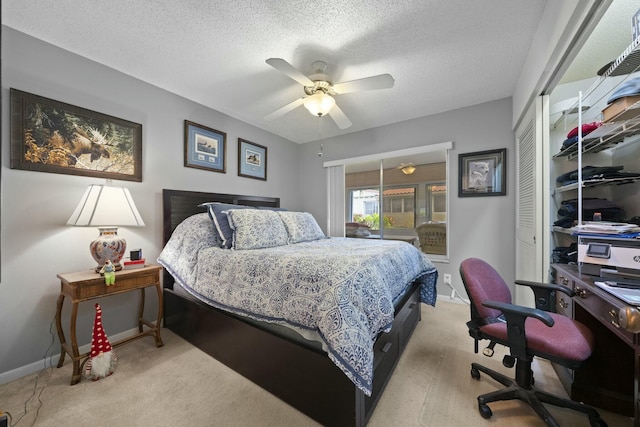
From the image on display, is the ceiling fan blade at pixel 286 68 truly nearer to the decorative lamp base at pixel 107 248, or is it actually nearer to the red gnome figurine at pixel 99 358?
the decorative lamp base at pixel 107 248

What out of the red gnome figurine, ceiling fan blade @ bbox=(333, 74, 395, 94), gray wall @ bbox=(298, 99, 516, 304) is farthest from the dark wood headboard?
gray wall @ bbox=(298, 99, 516, 304)

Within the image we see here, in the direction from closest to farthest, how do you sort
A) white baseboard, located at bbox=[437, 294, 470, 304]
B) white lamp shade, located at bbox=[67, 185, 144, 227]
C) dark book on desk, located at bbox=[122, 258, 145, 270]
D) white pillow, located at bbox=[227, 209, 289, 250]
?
1. white lamp shade, located at bbox=[67, 185, 144, 227]
2. dark book on desk, located at bbox=[122, 258, 145, 270]
3. white pillow, located at bbox=[227, 209, 289, 250]
4. white baseboard, located at bbox=[437, 294, 470, 304]

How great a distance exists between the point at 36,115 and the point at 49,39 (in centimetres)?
60

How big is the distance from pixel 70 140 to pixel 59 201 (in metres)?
0.50

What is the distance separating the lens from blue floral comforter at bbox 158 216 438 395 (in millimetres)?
1521

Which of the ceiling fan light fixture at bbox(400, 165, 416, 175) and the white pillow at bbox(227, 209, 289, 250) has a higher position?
the ceiling fan light fixture at bbox(400, 165, 416, 175)

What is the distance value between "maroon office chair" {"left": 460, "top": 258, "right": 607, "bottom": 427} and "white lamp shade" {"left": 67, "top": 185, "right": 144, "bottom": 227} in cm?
257

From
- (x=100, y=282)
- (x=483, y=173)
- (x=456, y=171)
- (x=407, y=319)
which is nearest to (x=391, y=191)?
(x=456, y=171)

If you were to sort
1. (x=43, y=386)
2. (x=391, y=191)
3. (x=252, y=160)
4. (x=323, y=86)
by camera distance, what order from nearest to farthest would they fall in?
(x=43, y=386), (x=323, y=86), (x=252, y=160), (x=391, y=191)

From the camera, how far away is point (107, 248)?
2.24 metres

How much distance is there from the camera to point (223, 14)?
78.5 inches

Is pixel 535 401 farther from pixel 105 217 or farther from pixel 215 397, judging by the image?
pixel 105 217

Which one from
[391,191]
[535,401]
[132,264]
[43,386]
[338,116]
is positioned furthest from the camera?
[391,191]

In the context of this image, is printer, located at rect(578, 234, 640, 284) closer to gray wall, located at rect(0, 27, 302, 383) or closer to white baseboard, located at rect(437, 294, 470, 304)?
white baseboard, located at rect(437, 294, 470, 304)
